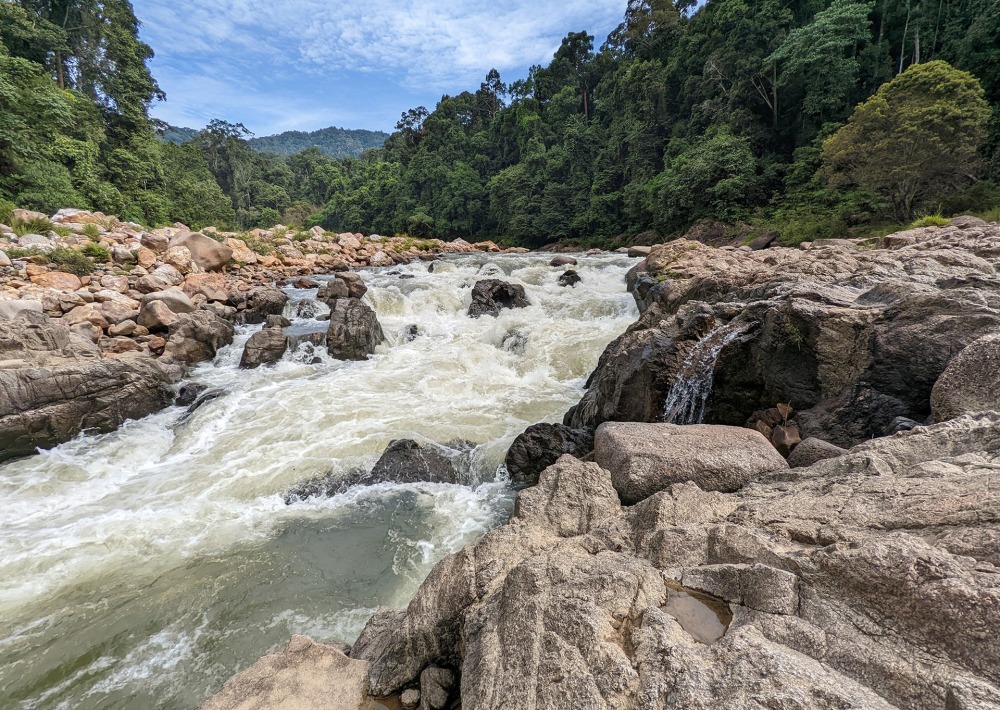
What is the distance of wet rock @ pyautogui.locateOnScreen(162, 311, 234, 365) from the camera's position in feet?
34.9

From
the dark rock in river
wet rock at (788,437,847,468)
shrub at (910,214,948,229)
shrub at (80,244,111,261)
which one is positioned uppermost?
shrub at (80,244,111,261)

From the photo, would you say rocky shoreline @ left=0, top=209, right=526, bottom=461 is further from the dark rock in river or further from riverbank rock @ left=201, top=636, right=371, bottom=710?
riverbank rock @ left=201, top=636, right=371, bottom=710

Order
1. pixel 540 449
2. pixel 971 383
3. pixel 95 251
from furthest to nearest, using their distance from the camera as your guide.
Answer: pixel 95 251 → pixel 540 449 → pixel 971 383

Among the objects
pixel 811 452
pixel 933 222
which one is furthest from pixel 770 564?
pixel 933 222

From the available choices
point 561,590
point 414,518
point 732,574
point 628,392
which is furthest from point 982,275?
point 414,518

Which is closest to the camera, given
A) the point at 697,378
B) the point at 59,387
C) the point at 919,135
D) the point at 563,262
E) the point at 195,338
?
the point at 697,378

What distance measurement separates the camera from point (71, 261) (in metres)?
13.4

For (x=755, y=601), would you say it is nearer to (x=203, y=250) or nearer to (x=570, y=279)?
(x=570, y=279)

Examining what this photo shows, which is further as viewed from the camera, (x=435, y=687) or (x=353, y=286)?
(x=353, y=286)

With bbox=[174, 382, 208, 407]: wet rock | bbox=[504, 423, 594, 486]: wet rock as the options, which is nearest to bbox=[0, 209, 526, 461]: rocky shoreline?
bbox=[174, 382, 208, 407]: wet rock

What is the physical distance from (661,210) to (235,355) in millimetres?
25885

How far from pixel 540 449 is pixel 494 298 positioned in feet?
31.4

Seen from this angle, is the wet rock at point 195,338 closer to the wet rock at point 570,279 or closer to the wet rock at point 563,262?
the wet rock at point 570,279

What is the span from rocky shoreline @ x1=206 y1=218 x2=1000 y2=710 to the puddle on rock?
0.01 meters
